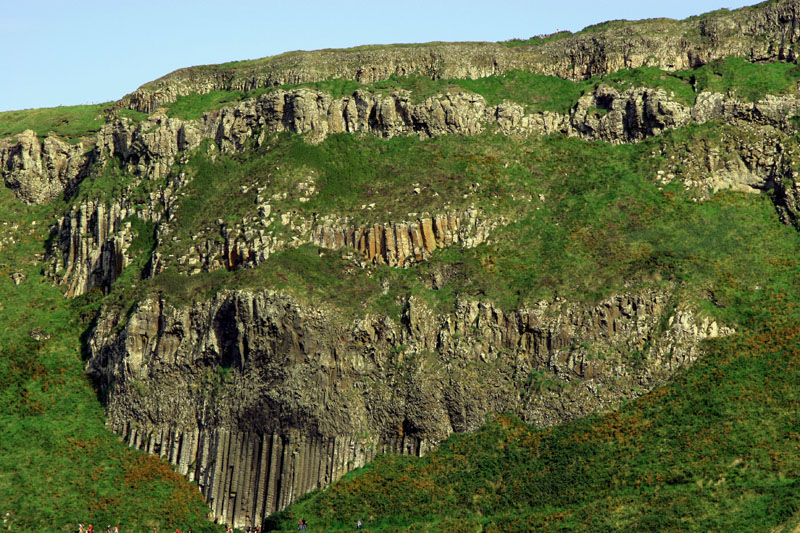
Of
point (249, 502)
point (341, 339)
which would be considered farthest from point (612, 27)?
point (249, 502)

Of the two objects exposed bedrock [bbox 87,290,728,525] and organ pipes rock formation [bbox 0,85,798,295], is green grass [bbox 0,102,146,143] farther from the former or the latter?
exposed bedrock [bbox 87,290,728,525]

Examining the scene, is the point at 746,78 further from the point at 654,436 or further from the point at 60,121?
the point at 60,121

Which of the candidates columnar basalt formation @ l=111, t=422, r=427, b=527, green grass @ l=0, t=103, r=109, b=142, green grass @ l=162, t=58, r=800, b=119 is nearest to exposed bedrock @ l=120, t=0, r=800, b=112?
green grass @ l=162, t=58, r=800, b=119

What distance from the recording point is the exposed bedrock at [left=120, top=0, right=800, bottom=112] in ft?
411

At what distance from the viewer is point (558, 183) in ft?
383

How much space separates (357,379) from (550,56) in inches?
2107

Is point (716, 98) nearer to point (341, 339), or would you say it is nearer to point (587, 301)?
point (587, 301)

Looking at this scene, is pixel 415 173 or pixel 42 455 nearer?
pixel 42 455

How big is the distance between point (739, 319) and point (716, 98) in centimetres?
3106

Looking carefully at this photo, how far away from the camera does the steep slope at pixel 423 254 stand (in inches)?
3836

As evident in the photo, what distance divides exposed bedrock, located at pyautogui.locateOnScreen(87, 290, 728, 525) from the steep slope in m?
0.21

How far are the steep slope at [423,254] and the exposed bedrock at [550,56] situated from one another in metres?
0.33

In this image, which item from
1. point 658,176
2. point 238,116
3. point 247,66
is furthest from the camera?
point 247,66

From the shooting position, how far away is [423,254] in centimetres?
10944
